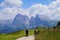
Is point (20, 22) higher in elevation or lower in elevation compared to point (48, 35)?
higher

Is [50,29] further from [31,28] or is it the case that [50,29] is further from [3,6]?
[3,6]

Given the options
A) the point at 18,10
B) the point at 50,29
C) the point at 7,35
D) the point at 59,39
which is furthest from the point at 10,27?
the point at 59,39

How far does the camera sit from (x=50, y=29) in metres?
3.07

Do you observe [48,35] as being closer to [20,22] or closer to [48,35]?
[48,35]

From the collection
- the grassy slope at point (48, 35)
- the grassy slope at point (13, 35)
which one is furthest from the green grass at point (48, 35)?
the grassy slope at point (13, 35)

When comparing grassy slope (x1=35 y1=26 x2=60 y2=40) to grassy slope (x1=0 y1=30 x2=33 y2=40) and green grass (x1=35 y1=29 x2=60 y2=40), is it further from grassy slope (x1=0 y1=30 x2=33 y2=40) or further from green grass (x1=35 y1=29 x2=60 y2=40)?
grassy slope (x1=0 y1=30 x2=33 y2=40)

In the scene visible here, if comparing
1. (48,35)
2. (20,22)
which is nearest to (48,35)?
(48,35)

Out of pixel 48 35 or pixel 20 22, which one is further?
pixel 20 22

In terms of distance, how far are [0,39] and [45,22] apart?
103 centimetres

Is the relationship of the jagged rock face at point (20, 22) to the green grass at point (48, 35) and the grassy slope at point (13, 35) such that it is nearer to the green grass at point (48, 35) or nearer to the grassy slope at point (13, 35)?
the grassy slope at point (13, 35)

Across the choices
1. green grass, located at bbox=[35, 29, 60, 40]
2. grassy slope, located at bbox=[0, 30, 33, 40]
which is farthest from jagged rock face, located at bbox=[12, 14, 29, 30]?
green grass, located at bbox=[35, 29, 60, 40]

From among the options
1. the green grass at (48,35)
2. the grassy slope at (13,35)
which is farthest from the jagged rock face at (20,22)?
the green grass at (48,35)

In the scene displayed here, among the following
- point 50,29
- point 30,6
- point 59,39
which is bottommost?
point 59,39

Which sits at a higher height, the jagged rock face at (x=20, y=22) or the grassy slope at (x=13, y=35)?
the jagged rock face at (x=20, y=22)
